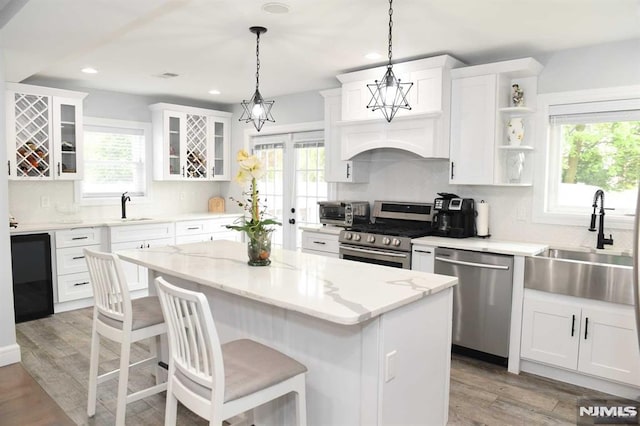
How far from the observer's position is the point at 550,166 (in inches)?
152

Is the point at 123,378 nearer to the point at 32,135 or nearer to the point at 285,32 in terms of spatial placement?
the point at 285,32

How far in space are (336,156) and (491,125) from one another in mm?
1693

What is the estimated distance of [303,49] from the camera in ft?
12.4

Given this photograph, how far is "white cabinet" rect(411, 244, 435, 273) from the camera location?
3783 mm

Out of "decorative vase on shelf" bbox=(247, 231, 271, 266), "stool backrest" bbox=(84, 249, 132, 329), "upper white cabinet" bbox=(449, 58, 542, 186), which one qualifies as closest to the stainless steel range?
"upper white cabinet" bbox=(449, 58, 542, 186)

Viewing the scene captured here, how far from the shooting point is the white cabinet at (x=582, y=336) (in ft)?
9.71

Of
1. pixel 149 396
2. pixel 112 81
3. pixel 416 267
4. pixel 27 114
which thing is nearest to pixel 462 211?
pixel 416 267

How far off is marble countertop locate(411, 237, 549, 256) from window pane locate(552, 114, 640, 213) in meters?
0.58

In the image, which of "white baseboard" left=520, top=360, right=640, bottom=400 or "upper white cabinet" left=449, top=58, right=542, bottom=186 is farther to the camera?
"upper white cabinet" left=449, top=58, right=542, bottom=186

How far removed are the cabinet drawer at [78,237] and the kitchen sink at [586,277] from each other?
14.1 feet

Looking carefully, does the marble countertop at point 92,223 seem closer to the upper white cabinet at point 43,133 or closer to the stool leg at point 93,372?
the upper white cabinet at point 43,133

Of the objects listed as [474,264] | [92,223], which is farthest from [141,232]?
[474,264]

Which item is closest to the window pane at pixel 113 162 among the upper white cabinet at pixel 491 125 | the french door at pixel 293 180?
the french door at pixel 293 180

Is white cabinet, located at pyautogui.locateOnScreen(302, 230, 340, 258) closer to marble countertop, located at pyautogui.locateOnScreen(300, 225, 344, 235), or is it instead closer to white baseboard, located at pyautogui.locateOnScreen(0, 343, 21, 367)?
marble countertop, located at pyautogui.locateOnScreen(300, 225, 344, 235)
